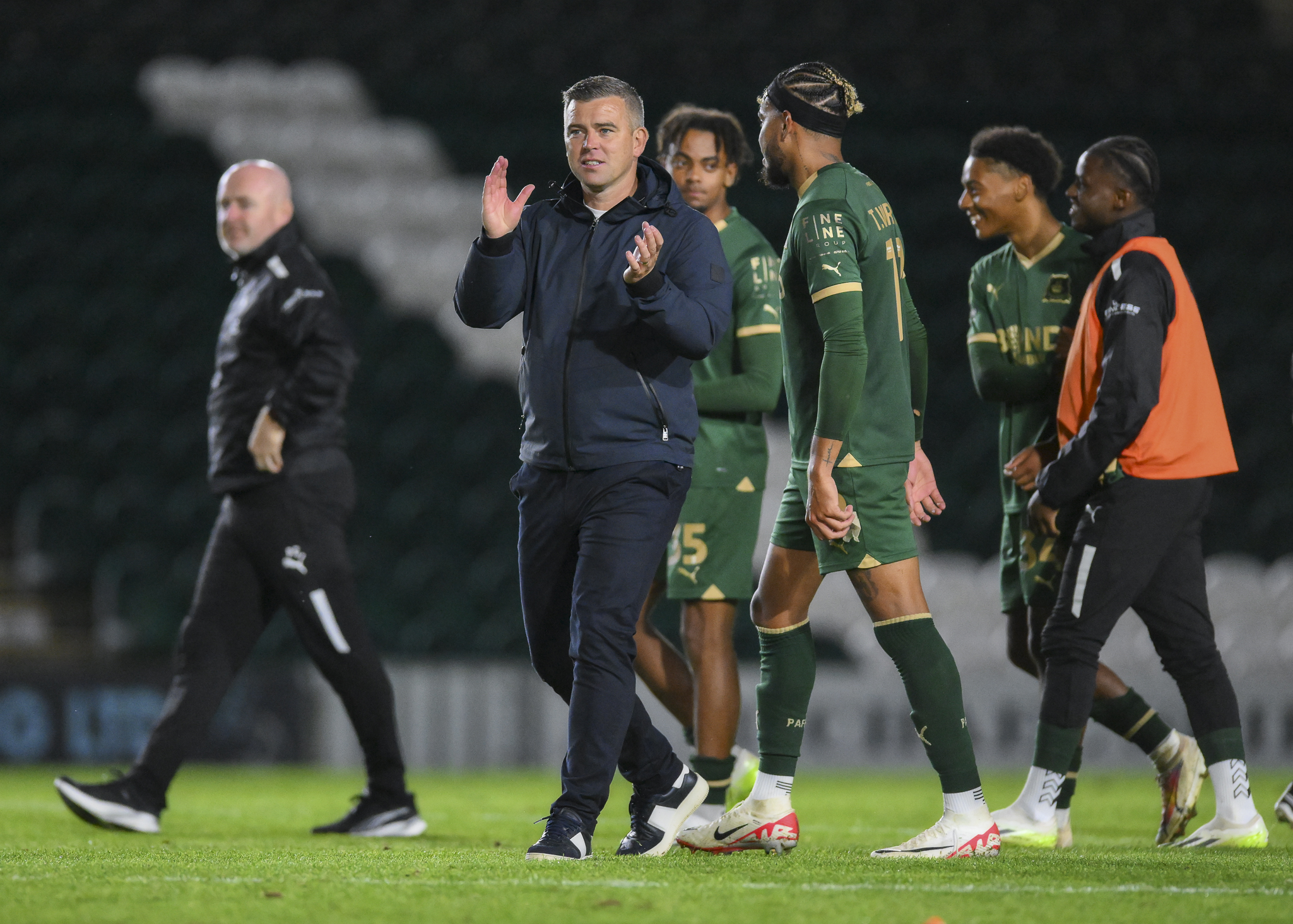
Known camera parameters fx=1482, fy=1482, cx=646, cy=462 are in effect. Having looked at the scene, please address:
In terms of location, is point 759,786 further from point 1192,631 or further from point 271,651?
point 271,651

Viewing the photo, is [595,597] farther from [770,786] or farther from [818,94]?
[818,94]

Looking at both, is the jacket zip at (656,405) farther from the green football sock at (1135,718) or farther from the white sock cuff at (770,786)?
the green football sock at (1135,718)

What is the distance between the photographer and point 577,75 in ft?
35.5

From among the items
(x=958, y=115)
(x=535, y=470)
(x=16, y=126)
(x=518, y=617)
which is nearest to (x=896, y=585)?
(x=535, y=470)

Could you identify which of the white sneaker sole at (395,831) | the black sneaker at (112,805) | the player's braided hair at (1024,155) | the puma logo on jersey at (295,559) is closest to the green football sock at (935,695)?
the player's braided hair at (1024,155)

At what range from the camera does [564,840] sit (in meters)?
3.21

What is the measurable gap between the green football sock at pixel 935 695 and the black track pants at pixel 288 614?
179 cm

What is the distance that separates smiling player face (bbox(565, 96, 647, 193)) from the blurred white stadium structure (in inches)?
172

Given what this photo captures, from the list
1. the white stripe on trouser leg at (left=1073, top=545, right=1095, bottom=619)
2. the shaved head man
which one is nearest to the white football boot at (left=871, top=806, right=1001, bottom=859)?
the white stripe on trouser leg at (left=1073, top=545, right=1095, bottom=619)

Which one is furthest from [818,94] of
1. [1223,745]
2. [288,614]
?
[288,614]

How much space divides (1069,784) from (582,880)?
1823 millimetres

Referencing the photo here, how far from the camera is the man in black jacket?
14.8ft

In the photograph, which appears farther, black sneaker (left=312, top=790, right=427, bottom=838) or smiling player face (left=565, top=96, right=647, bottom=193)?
black sneaker (left=312, top=790, right=427, bottom=838)

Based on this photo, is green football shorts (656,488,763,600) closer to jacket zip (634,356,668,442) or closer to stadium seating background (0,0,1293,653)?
jacket zip (634,356,668,442)
